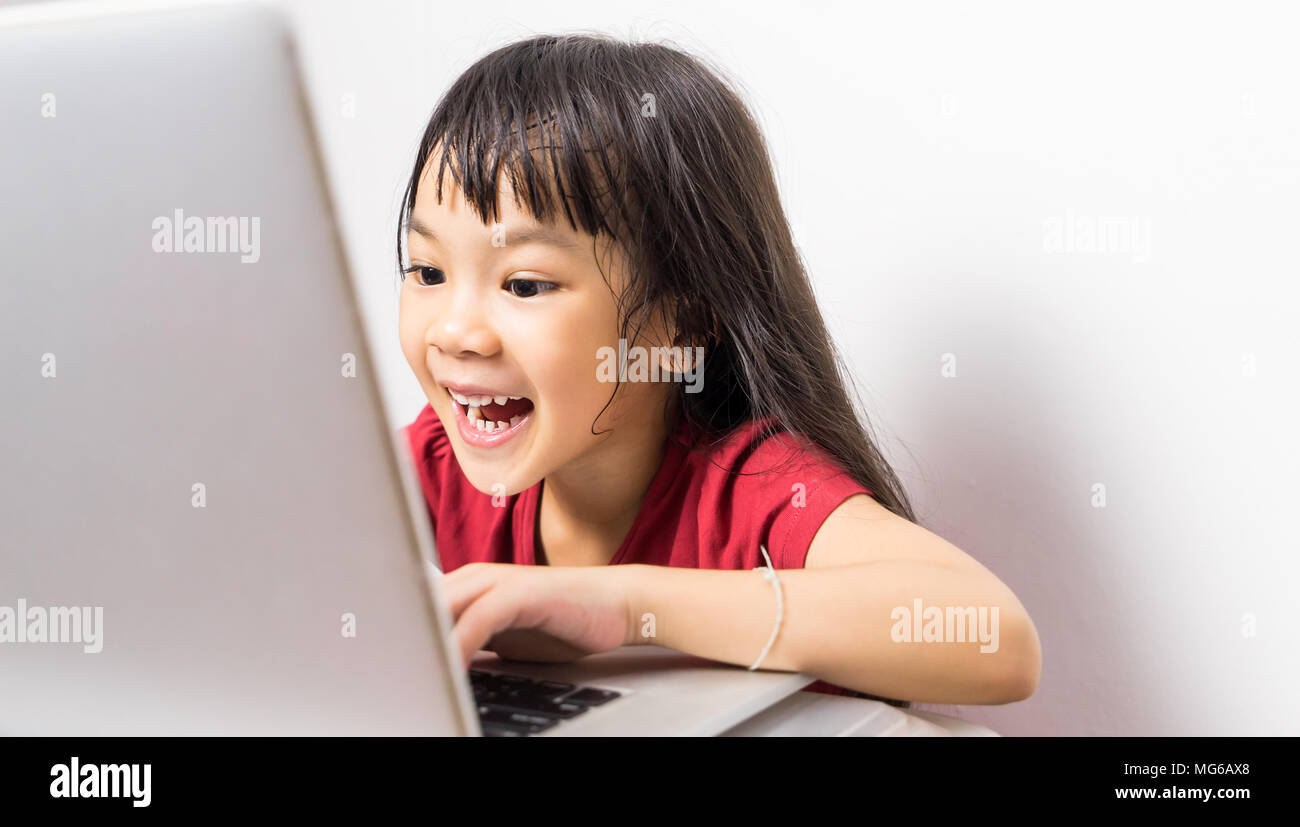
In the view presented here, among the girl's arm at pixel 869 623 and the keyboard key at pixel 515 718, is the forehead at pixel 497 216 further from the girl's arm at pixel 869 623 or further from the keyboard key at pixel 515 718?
the keyboard key at pixel 515 718

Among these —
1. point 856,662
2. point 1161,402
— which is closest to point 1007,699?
point 856,662

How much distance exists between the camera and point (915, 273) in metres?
1.22

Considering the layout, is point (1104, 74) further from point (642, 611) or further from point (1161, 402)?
point (642, 611)

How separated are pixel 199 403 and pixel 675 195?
638 millimetres

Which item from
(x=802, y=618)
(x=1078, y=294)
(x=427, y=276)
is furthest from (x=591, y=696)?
(x=1078, y=294)

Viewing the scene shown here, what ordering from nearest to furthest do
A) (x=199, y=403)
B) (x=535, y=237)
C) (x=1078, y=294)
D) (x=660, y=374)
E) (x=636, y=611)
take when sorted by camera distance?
(x=199, y=403) → (x=636, y=611) → (x=535, y=237) → (x=660, y=374) → (x=1078, y=294)

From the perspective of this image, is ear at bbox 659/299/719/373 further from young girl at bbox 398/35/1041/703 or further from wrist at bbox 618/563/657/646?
wrist at bbox 618/563/657/646

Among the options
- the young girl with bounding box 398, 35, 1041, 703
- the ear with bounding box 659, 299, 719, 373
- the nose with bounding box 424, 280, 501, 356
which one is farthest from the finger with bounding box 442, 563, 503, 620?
the ear with bounding box 659, 299, 719, 373

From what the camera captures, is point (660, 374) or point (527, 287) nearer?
point (527, 287)

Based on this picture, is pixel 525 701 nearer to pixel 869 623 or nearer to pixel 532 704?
pixel 532 704

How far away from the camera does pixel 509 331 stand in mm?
885
